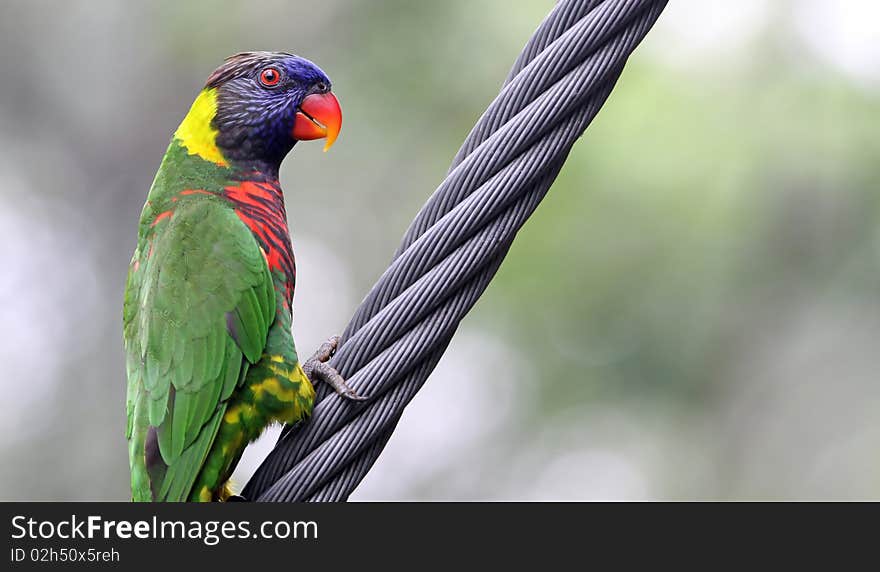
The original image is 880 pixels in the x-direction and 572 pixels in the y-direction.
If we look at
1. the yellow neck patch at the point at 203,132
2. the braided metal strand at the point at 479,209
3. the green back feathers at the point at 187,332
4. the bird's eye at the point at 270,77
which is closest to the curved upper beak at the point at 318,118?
the bird's eye at the point at 270,77

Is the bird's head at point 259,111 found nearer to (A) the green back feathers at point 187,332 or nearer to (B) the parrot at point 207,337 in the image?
(B) the parrot at point 207,337

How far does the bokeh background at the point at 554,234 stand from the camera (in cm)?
609

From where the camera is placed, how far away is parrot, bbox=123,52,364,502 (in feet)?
6.79

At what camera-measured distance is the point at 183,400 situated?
2105 millimetres

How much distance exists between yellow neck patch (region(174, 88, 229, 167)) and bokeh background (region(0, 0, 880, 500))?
3356 mm

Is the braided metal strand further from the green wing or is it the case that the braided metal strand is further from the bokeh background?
the bokeh background

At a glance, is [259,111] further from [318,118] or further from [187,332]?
[187,332]

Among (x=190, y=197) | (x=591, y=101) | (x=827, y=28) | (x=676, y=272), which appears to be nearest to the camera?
(x=591, y=101)

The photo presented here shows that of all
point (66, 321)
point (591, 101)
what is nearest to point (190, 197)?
point (591, 101)

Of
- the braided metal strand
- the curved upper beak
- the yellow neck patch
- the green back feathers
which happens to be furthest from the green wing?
the curved upper beak

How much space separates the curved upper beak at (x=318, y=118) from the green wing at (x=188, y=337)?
63 cm
